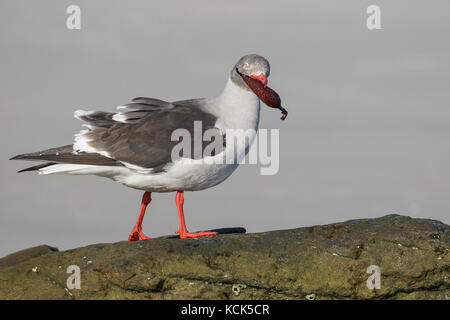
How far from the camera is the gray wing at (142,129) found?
10.1 meters

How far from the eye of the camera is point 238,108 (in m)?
10.5

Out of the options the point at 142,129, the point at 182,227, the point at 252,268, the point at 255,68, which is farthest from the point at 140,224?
the point at 255,68

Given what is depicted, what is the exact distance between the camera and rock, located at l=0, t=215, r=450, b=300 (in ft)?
29.3

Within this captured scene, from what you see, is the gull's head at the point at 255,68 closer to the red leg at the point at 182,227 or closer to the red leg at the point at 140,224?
the red leg at the point at 182,227

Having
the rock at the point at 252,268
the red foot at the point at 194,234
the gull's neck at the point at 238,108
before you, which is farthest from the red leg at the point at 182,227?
the gull's neck at the point at 238,108

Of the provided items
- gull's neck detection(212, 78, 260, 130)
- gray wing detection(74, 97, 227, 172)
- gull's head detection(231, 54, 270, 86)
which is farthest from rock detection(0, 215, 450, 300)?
gull's head detection(231, 54, 270, 86)

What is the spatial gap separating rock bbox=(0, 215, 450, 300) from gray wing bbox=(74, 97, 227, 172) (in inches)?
50.9

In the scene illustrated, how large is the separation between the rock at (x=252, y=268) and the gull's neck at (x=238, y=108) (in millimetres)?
1754

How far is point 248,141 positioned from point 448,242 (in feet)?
10.6

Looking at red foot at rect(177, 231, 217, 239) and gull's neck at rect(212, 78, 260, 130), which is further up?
gull's neck at rect(212, 78, 260, 130)

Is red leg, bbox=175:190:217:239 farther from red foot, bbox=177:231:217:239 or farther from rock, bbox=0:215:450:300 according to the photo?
rock, bbox=0:215:450:300

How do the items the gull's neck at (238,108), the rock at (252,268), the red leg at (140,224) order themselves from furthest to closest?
the red leg at (140,224) < the gull's neck at (238,108) < the rock at (252,268)

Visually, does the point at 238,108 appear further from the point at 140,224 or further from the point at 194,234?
the point at 140,224
